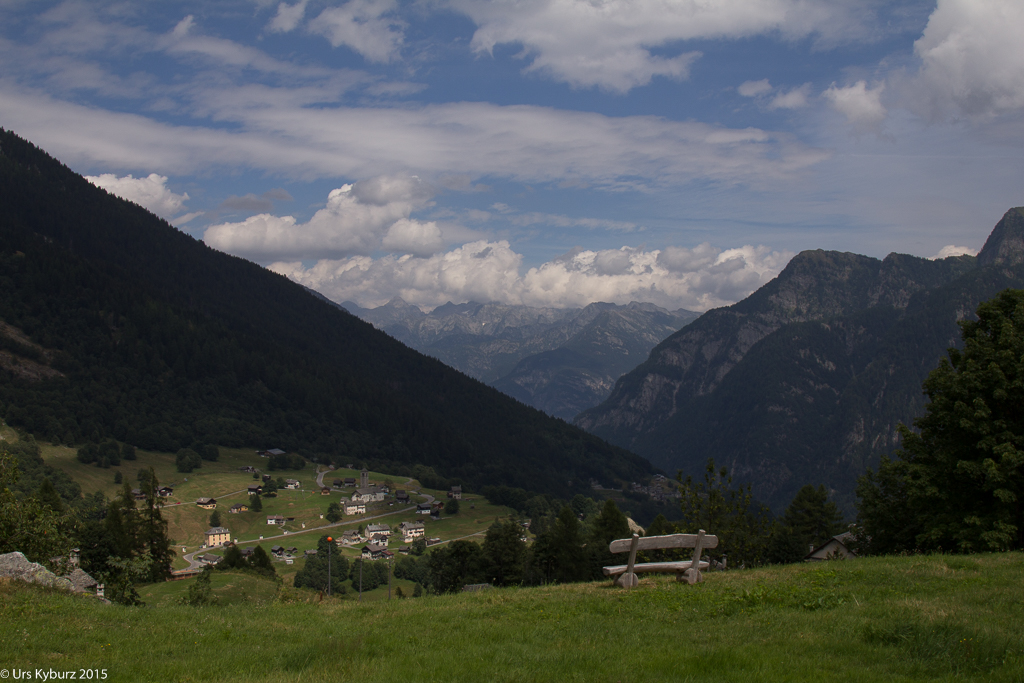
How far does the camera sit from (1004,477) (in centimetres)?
2358

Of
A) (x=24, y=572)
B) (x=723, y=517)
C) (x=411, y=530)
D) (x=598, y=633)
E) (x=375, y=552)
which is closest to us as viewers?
(x=598, y=633)

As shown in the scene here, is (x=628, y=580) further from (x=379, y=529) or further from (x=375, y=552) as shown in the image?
(x=379, y=529)

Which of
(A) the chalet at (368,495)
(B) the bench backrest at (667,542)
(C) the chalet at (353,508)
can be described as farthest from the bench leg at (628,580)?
(A) the chalet at (368,495)

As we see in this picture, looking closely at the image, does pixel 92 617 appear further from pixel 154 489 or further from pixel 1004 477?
pixel 154 489

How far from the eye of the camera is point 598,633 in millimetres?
12250

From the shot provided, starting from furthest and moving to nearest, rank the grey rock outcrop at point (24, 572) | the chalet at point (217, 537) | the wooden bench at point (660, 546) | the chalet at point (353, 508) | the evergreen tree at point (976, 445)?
the chalet at point (353, 508), the chalet at point (217, 537), the evergreen tree at point (976, 445), the wooden bench at point (660, 546), the grey rock outcrop at point (24, 572)

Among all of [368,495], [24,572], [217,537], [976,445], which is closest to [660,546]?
[24,572]

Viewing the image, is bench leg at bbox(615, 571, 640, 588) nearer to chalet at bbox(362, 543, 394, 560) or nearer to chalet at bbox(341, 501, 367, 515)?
chalet at bbox(362, 543, 394, 560)

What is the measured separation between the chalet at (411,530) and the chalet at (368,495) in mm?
20056

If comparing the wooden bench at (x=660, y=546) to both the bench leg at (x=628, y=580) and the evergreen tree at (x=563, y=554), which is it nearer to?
the bench leg at (x=628, y=580)

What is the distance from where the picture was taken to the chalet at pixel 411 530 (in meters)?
136

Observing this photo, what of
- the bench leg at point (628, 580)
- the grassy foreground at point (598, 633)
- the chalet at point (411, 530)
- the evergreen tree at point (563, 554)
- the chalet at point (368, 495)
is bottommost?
the chalet at point (411, 530)

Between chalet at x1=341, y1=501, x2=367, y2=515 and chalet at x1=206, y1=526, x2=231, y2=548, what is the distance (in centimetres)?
3499

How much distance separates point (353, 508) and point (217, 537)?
41.0 meters
